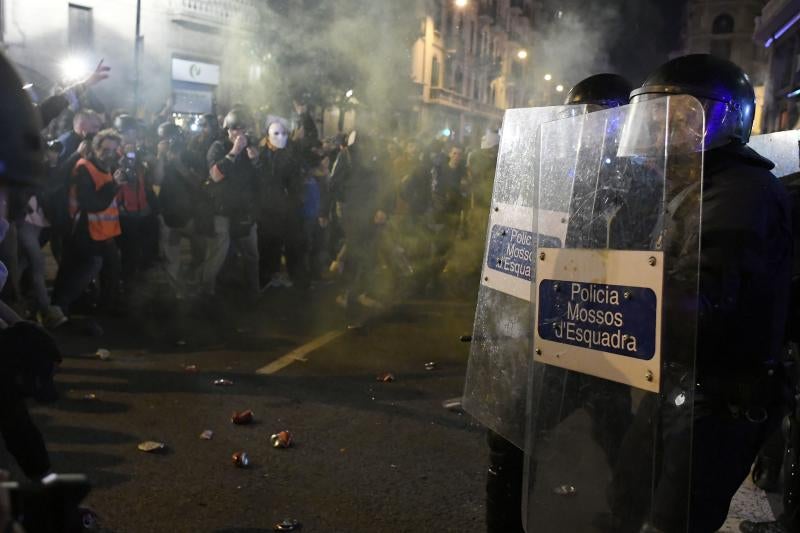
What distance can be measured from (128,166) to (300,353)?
320 centimetres

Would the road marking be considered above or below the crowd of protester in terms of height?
below

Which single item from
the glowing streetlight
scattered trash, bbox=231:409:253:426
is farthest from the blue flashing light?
the glowing streetlight

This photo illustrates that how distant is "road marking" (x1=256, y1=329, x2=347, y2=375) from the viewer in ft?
19.2

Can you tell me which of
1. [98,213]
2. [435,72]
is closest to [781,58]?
[98,213]

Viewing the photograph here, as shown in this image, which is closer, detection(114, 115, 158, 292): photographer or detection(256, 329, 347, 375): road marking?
detection(256, 329, 347, 375): road marking

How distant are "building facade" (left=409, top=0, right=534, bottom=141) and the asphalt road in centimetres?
2311

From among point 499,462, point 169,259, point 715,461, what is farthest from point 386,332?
point 715,461

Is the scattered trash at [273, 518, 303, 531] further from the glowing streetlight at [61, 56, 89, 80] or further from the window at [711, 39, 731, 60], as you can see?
the window at [711, 39, 731, 60]

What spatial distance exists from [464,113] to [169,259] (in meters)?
35.7

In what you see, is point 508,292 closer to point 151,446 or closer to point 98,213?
point 151,446

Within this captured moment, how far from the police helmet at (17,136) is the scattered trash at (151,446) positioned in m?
2.83

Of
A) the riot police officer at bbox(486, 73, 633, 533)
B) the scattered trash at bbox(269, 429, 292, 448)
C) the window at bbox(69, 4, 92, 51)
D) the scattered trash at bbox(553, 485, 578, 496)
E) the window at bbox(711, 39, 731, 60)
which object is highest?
the window at bbox(711, 39, 731, 60)

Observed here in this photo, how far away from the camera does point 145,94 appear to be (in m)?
23.5

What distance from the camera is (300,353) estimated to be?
6.36 meters
